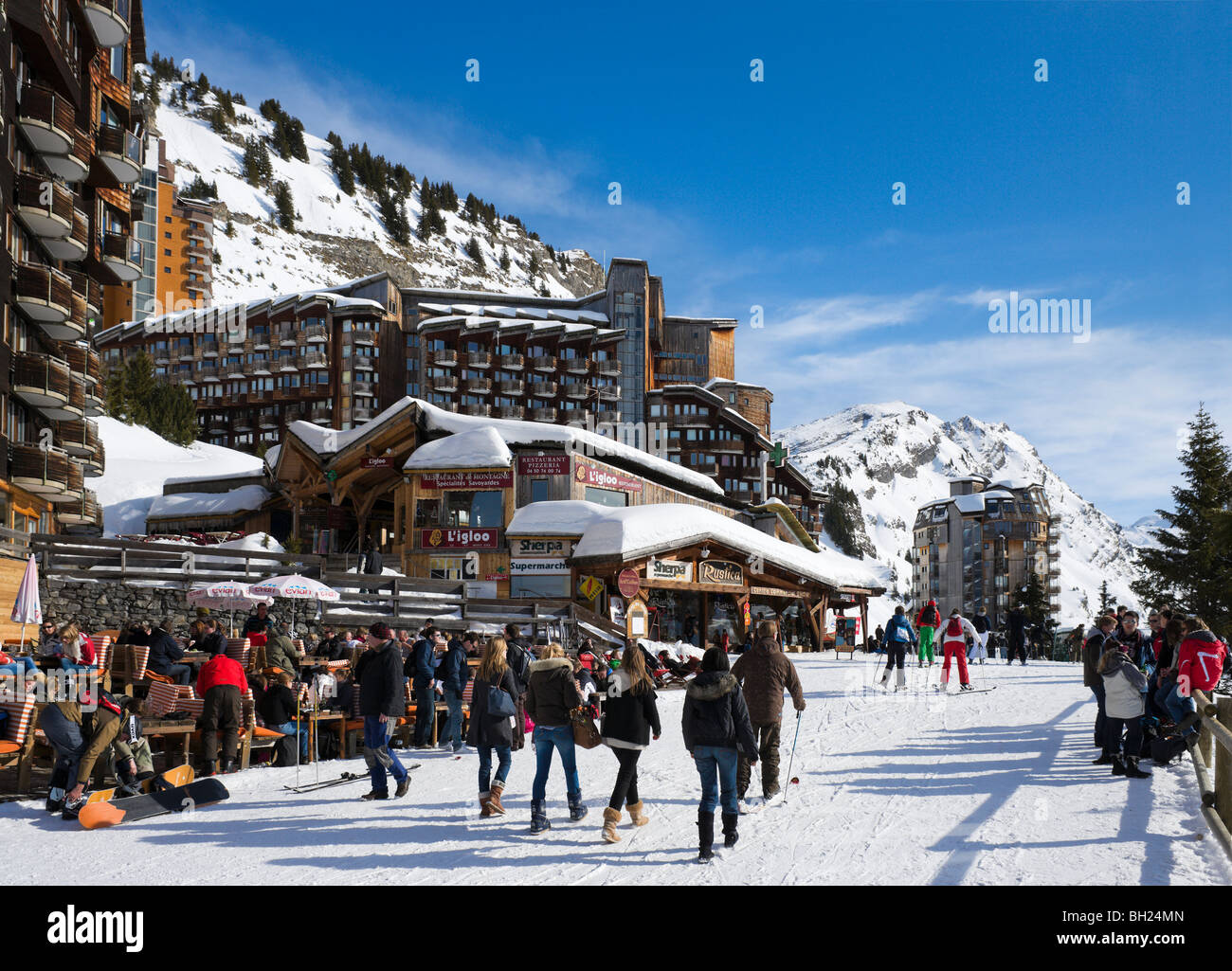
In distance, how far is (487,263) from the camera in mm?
165375

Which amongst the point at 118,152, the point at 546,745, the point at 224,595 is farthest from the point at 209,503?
the point at 546,745

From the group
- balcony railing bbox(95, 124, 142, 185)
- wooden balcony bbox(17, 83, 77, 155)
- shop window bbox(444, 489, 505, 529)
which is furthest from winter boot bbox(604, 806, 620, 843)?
balcony railing bbox(95, 124, 142, 185)

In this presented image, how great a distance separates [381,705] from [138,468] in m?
51.4

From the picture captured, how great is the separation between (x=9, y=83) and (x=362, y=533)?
70.6 feet

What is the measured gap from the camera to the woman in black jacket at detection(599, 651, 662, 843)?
802cm

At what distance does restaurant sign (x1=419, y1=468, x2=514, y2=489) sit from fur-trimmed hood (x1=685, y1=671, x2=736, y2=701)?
27.9 meters

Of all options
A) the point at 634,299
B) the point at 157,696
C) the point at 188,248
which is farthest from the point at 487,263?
the point at 157,696

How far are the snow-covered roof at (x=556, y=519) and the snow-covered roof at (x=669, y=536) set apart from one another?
477 mm

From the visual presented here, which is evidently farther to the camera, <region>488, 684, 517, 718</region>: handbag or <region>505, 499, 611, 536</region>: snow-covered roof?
<region>505, 499, 611, 536</region>: snow-covered roof

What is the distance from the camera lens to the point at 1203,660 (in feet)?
32.9

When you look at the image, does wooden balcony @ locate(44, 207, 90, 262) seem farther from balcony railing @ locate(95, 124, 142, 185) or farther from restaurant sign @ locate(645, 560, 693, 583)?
restaurant sign @ locate(645, 560, 693, 583)

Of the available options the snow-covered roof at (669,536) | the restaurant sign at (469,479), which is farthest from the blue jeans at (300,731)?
the restaurant sign at (469,479)

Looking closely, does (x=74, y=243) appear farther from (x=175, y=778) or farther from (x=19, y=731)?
(x=175, y=778)
